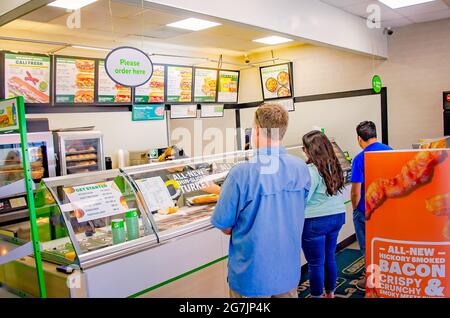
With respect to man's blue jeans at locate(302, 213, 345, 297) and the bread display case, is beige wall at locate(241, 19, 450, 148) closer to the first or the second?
man's blue jeans at locate(302, 213, 345, 297)

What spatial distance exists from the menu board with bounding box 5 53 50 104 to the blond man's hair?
4183mm

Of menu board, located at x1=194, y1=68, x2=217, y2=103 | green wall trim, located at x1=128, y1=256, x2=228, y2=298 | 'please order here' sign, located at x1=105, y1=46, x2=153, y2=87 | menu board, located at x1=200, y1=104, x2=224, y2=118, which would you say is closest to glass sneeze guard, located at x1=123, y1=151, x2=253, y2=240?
green wall trim, located at x1=128, y1=256, x2=228, y2=298

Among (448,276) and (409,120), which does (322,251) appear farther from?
(409,120)

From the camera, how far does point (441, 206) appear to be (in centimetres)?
183

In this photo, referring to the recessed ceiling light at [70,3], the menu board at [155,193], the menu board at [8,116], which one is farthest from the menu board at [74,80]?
the menu board at [8,116]

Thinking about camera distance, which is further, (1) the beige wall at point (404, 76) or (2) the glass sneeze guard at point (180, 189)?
(1) the beige wall at point (404, 76)

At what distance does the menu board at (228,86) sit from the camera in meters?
8.39

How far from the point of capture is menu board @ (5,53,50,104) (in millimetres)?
5273

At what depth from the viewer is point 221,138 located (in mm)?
9383

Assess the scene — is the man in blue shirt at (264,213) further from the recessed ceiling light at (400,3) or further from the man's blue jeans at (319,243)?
the recessed ceiling light at (400,3)

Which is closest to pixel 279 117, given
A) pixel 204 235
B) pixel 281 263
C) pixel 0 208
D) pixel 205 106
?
pixel 281 263

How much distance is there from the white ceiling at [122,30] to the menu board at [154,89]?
0.55m

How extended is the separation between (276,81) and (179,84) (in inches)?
82.3

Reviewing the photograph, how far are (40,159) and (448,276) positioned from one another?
501 cm
